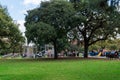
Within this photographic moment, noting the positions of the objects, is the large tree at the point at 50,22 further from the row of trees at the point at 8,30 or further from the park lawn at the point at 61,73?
the park lawn at the point at 61,73

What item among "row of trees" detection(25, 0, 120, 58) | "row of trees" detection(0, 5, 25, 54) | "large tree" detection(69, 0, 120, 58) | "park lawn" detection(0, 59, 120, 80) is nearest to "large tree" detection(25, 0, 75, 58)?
"row of trees" detection(25, 0, 120, 58)

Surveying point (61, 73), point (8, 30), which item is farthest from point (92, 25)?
point (61, 73)

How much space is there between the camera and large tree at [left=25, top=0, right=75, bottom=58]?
138 feet

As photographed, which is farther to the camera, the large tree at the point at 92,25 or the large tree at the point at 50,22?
the large tree at the point at 92,25

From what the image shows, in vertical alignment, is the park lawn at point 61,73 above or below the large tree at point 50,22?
below

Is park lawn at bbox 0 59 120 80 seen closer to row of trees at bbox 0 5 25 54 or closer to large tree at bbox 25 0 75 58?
large tree at bbox 25 0 75 58

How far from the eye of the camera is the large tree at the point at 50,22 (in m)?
41.9

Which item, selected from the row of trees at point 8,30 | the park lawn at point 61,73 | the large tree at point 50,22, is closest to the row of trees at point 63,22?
the large tree at point 50,22

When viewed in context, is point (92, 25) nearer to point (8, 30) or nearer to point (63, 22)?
point (63, 22)

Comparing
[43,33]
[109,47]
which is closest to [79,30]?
[43,33]

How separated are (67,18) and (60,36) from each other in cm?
296

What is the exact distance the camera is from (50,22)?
43188 mm

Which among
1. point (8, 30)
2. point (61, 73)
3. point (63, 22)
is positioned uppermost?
point (63, 22)

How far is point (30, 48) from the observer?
70812 millimetres
